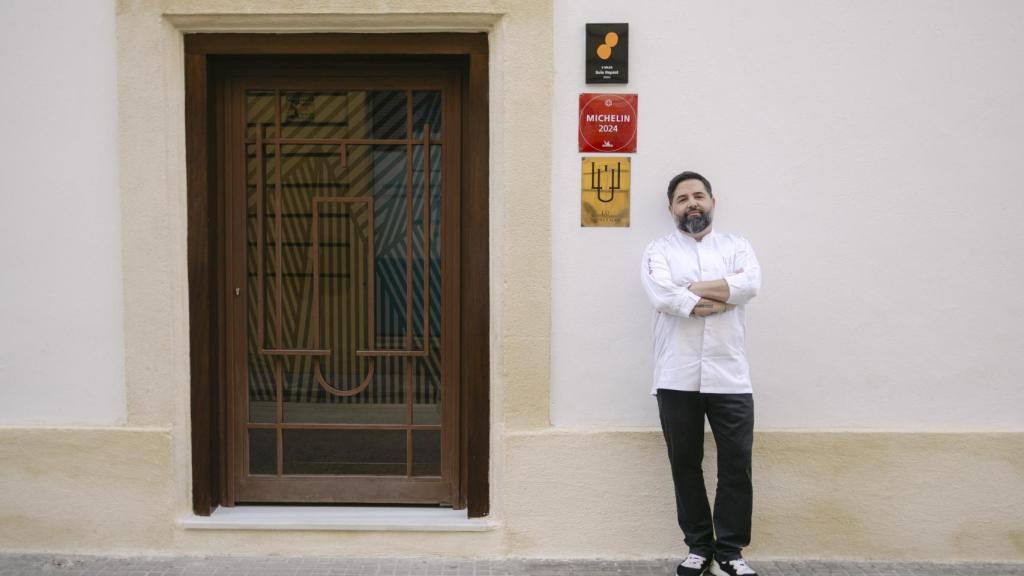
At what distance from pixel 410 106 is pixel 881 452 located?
306cm

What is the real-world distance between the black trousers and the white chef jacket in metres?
0.08

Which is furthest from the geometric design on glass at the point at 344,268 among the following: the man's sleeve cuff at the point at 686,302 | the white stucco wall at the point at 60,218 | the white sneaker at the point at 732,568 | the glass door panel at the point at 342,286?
the white sneaker at the point at 732,568

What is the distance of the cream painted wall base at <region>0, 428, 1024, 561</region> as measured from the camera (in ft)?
13.3

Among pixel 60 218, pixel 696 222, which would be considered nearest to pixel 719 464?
pixel 696 222

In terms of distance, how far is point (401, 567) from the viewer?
4031mm

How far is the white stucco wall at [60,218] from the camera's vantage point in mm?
4047

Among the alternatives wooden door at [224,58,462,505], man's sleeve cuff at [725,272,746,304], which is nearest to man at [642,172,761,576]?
man's sleeve cuff at [725,272,746,304]

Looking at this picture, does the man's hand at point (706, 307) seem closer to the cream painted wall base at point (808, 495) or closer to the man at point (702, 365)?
the man at point (702, 365)

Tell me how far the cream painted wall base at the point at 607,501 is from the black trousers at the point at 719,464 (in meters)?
0.30

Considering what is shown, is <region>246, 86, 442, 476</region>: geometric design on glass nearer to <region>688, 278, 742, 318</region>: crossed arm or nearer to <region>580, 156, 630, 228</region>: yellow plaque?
<region>580, 156, 630, 228</region>: yellow plaque

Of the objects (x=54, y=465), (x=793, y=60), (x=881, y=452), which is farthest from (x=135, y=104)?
(x=881, y=452)

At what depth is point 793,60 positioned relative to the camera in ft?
13.1

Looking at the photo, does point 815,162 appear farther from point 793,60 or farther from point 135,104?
point 135,104

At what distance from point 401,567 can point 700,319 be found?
195 cm
